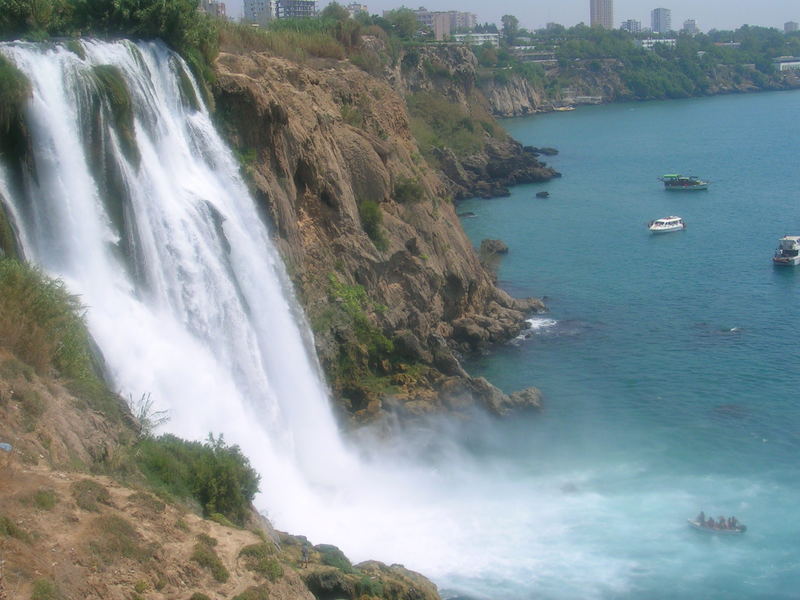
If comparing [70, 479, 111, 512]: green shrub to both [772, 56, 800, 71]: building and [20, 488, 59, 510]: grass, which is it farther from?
[772, 56, 800, 71]: building

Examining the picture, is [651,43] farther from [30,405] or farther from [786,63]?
[30,405]

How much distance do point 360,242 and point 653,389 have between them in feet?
33.9

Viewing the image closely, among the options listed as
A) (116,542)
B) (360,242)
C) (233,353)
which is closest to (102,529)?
(116,542)

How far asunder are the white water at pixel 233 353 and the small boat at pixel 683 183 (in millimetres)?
46831

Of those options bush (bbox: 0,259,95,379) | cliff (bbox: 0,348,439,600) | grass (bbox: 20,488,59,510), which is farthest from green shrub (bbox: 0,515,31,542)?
bush (bbox: 0,259,95,379)

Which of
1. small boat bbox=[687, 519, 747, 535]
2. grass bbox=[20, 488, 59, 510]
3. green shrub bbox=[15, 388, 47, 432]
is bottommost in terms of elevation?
small boat bbox=[687, 519, 747, 535]

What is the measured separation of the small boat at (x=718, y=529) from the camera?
21.9 m

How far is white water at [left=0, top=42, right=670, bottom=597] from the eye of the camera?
59.0 ft

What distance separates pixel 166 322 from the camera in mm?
A: 19453

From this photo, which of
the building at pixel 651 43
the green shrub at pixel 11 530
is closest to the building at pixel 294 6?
the building at pixel 651 43

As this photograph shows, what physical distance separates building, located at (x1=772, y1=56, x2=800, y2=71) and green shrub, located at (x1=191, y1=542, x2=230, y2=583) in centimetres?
17796

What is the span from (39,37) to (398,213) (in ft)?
49.8

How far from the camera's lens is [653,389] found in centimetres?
3105

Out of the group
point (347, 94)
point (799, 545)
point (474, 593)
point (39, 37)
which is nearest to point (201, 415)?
point (474, 593)
